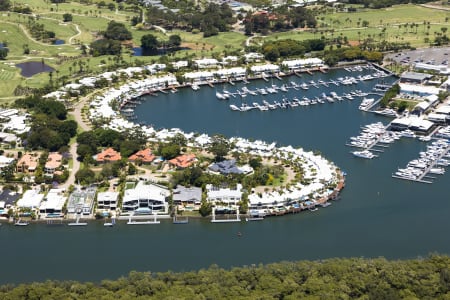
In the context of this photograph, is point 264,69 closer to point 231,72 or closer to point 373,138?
point 231,72

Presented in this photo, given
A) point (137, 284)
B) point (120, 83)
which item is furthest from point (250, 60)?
point (137, 284)

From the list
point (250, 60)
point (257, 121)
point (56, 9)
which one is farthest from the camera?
point (56, 9)

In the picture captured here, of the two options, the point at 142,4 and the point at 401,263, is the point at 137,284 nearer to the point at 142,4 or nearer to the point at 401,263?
the point at 401,263

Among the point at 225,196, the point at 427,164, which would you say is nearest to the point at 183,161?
the point at 225,196

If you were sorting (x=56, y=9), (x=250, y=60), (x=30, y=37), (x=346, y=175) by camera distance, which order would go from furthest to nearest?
(x=56, y=9) → (x=30, y=37) → (x=250, y=60) → (x=346, y=175)

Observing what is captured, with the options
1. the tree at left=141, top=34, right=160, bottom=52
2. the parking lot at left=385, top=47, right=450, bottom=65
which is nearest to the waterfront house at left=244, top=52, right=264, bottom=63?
the tree at left=141, top=34, right=160, bottom=52

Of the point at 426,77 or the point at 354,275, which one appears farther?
the point at 426,77
